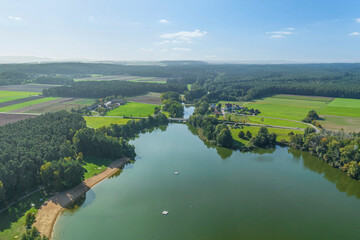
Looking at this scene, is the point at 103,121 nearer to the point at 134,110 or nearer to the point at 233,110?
the point at 134,110

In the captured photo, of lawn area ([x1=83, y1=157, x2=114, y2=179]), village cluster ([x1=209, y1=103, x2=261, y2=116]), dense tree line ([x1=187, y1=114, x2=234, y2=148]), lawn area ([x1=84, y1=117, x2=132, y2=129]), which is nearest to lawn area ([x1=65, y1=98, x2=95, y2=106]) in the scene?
lawn area ([x1=84, y1=117, x2=132, y2=129])

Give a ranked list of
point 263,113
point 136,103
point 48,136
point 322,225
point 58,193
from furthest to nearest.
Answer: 1. point 136,103
2. point 263,113
3. point 48,136
4. point 58,193
5. point 322,225

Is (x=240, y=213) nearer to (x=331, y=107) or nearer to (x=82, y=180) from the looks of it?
(x=82, y=180)

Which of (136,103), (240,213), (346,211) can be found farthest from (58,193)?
(136,103)

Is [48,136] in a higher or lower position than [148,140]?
higher

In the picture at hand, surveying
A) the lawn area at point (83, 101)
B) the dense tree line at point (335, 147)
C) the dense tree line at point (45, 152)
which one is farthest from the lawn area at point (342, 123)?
the lawn area at point (83, 101)

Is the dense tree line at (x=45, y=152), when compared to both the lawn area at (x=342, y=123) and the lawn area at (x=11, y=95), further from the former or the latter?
the lawn area at (x=11, y=95)
